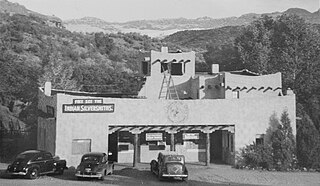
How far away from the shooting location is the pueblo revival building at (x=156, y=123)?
2970cm

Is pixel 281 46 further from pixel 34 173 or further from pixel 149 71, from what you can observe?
pixel 34 173

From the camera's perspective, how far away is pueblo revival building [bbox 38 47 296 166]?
97.5ft

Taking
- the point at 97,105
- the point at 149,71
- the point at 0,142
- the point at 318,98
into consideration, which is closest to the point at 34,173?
the point at 97,105

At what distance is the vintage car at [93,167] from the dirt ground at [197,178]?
356 millimetres

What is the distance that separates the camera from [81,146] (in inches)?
1180

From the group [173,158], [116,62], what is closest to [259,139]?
[173,158]

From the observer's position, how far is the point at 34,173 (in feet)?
82.3

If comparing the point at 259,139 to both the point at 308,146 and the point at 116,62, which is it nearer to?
the point at 308,146

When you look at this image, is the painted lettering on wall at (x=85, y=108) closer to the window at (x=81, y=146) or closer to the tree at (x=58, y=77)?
the window at (x=81, y=146)

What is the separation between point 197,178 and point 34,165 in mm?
9596

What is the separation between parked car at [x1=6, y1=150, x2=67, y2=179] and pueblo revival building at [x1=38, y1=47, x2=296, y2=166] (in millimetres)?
2705

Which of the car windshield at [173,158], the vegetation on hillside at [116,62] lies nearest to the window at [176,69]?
the vegetation on hillside at [116,62]

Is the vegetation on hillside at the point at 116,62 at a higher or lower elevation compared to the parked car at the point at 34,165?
higher

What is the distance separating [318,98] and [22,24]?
5769cm
